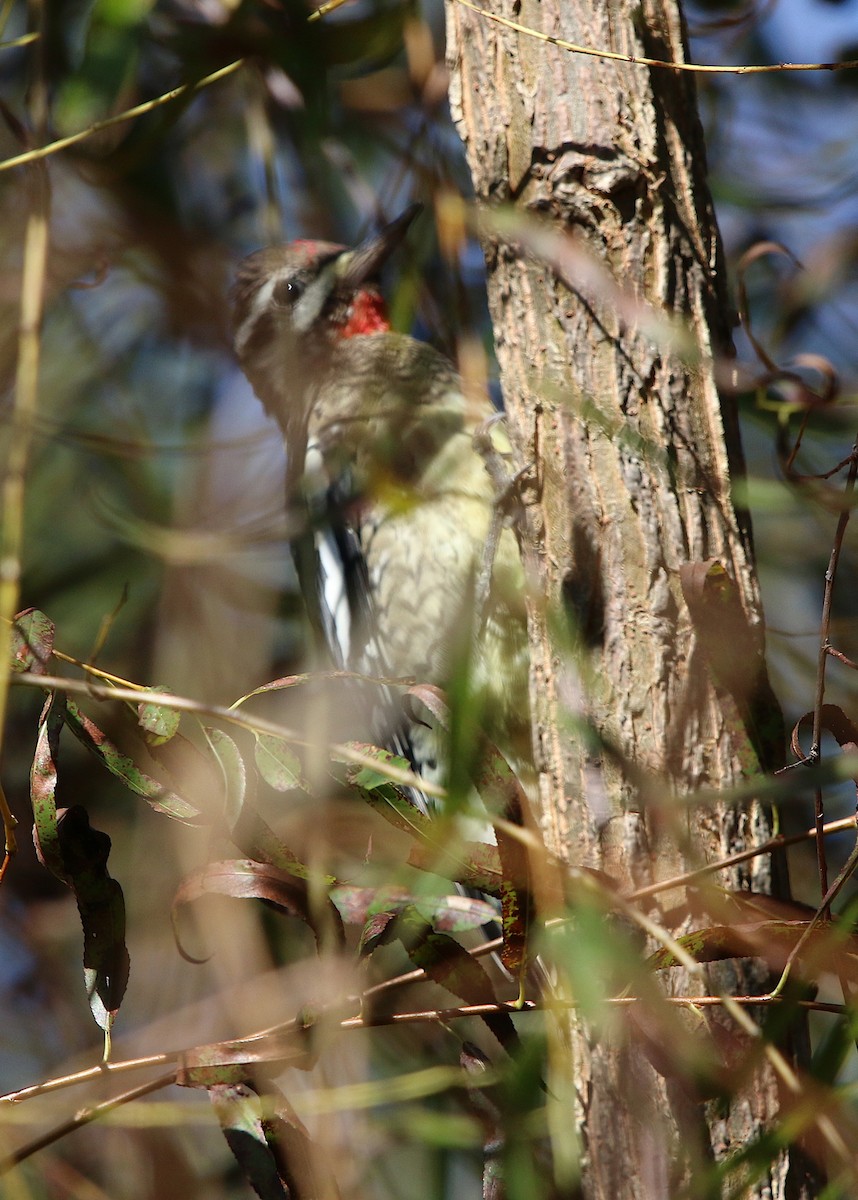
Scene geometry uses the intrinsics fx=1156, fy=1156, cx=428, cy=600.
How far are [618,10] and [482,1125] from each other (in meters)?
1.26

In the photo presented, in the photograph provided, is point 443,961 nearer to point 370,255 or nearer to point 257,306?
point 370,255

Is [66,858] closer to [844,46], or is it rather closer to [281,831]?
[281,831]

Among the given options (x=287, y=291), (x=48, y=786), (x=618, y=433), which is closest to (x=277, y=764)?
(x=48, y=786)

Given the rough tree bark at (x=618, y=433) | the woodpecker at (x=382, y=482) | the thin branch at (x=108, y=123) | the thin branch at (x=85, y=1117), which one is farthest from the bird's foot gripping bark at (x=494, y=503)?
the thin branch at (x=85, y=1117)

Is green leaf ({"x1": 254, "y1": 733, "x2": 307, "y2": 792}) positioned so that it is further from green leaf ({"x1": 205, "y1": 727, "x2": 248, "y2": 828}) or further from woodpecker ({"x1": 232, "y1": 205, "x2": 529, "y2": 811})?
woodpecker ({"x1": 232, "y1": 205, "x2": 529, "y2": 811})

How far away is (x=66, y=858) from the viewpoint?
41.8 inches

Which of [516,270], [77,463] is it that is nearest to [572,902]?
[516,270]

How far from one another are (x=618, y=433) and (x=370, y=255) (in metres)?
1.39

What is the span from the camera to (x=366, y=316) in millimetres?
2682

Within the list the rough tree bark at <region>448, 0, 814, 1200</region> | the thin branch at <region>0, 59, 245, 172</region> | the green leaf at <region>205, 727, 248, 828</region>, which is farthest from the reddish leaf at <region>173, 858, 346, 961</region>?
the thin branch at <region>0, 59, 245, 172</region>

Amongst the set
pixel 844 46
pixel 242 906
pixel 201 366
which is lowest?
pixel 242 906

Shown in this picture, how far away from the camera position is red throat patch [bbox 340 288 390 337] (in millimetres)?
2662

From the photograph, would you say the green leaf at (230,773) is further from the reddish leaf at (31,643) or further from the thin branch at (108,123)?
the thin branch at (108,123)

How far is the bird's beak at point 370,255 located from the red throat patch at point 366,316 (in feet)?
0.12
